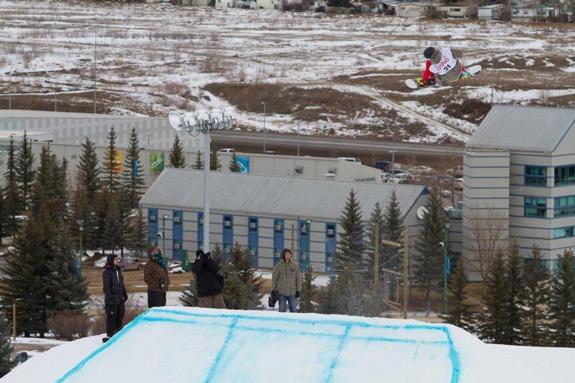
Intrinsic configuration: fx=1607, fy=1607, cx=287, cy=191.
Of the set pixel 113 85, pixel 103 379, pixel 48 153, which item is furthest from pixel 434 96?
pixel 103 379

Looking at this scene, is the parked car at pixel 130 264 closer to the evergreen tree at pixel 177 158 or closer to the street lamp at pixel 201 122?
the evergreen tree at pixel 177 158

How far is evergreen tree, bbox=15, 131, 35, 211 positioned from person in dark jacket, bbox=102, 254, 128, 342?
127ft

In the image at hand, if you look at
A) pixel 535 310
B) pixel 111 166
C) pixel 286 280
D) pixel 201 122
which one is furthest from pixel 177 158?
pixel 286 280

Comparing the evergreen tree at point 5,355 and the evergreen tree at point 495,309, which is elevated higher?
the evergreen tree at point 5,355

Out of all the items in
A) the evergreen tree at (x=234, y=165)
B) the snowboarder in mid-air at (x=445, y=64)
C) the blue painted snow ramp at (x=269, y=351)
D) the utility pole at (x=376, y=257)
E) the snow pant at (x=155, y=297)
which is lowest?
the utility pole at (x=376, y=257)

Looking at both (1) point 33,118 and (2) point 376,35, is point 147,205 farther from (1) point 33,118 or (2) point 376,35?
(2) point 376,35

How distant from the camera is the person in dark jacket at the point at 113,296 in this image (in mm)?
13914

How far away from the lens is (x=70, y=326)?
3166cm

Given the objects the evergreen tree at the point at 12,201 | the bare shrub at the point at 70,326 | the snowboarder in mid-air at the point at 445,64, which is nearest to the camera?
the snowboarder in mid-air at the point at 445,64

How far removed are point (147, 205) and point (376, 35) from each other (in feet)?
261

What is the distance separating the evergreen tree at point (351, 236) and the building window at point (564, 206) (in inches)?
206

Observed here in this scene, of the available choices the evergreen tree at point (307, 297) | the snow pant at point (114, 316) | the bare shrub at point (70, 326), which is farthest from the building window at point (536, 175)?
the snow pant at point (114, 316)

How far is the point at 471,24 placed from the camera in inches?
5182

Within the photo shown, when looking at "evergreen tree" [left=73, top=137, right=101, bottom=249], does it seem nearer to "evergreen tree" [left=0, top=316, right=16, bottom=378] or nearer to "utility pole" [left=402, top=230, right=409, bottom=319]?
"utility pole" [left=402, top=230, right=409, bottom=319]
